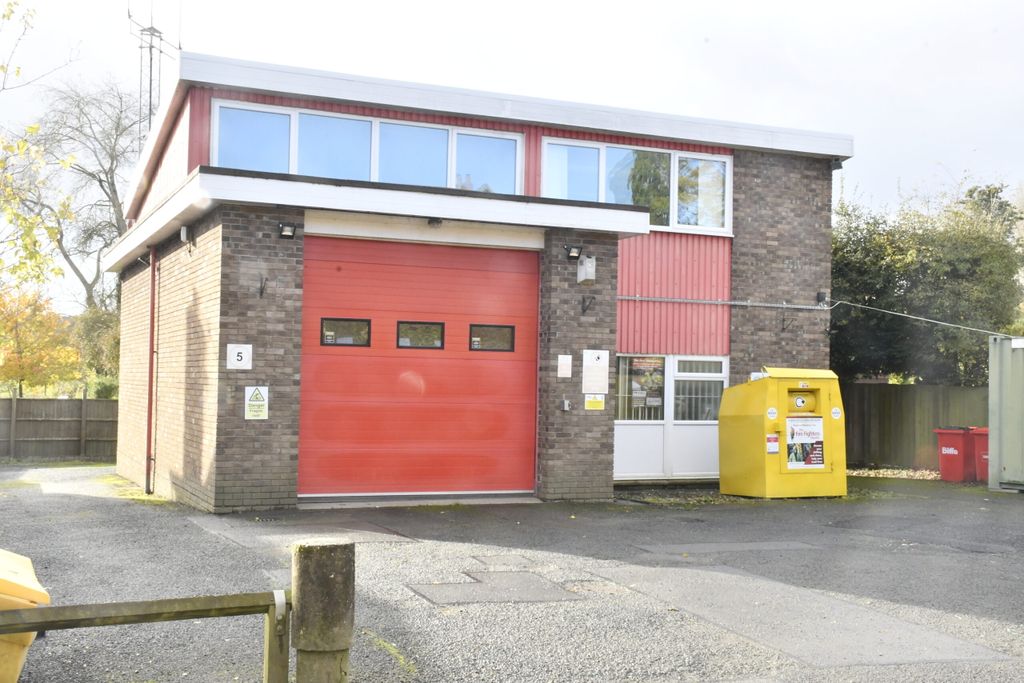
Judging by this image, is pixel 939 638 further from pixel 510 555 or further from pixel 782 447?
pixel 782 447

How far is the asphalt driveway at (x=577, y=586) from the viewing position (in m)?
5.96

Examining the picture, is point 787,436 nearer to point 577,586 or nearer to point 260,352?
point 577,586

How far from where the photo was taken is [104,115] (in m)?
36.1

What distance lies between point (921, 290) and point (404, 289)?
12447 millimetres

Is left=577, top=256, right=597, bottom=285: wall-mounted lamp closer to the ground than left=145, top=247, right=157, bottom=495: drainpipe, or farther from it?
Answer: farther from it

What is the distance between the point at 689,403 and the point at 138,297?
9565mm

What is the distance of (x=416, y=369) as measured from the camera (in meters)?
13.1

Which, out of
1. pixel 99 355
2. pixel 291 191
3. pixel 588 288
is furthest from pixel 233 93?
pixel 99 355

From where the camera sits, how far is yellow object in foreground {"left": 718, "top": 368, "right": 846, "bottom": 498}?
14445 mm

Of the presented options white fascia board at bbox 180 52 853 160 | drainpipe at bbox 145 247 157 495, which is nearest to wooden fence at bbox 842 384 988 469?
white fascia board at bbox 180 52 853 160

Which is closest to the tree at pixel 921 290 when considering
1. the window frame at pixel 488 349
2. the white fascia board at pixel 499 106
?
the white fascia board at pixel 499 106

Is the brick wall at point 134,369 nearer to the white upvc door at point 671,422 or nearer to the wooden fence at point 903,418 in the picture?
the white upvc door at point 671,422

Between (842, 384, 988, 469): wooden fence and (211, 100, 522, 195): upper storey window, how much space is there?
1079cm

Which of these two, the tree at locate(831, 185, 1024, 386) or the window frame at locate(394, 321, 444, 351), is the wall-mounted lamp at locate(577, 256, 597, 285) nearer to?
the window frame at locate(394, 321, 444, 351)
